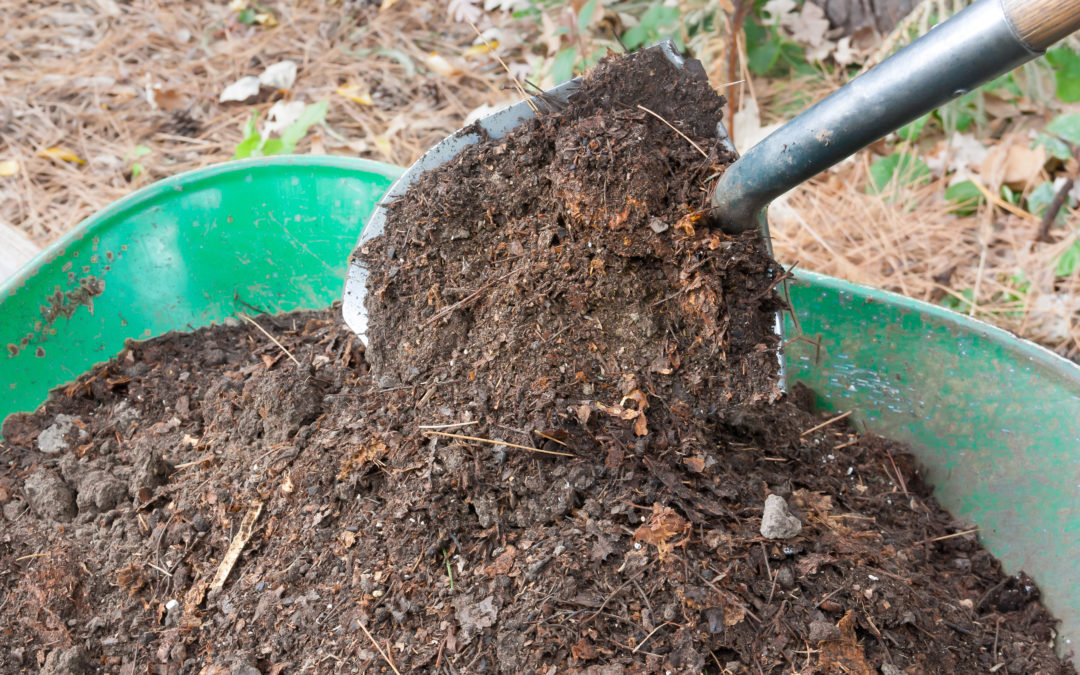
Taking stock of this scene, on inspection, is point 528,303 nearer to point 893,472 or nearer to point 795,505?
point 795,505

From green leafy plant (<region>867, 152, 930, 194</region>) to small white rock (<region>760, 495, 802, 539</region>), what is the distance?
182 cm

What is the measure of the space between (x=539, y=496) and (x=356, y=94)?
8.27 ft

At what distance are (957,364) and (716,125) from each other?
679mm

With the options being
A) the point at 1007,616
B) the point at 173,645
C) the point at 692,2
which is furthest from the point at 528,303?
the point at 692,2

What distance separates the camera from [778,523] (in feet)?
3.90

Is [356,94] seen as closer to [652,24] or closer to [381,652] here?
[652,24]

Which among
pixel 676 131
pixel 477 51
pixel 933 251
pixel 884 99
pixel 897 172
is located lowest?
pixel 933 251

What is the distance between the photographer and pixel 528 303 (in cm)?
129

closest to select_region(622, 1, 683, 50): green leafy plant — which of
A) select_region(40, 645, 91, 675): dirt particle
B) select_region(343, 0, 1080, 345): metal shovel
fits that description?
select_region(343, 0, 1080, 345): metal shovel

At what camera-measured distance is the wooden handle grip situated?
2.70 ft

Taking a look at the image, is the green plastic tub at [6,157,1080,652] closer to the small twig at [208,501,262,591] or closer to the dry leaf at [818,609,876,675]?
the dry leaf at [818,609,876,675]

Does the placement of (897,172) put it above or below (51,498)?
below

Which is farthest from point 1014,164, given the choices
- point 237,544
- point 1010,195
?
point 237,544

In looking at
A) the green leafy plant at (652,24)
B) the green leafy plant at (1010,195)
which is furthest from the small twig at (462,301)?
the green leafy plant at (1010,195)
